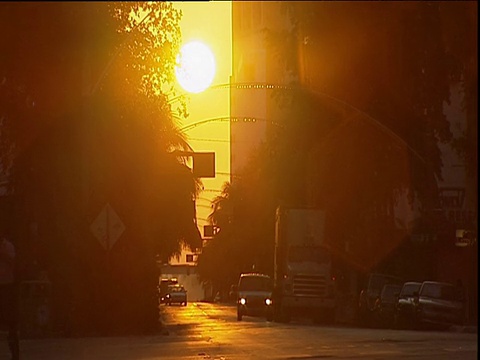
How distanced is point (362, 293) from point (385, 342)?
23219mm

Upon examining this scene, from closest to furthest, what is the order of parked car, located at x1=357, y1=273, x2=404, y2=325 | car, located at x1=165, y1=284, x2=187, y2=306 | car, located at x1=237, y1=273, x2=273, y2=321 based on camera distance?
parked car, located at x1=357, y1=273, x2=404, y2=325
car, located at x1=237, y1=273, x2=273, y2=321
car, located at x1=165, y1=284, x2=187, y2=306

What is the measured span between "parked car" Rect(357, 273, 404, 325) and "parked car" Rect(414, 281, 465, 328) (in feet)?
15.0

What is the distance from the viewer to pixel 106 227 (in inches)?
1106

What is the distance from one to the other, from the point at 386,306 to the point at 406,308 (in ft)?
10.7

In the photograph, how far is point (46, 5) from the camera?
1412 cm

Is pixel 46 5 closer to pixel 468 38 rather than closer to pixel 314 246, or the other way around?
pixel 468 38

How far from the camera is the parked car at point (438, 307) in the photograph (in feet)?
133

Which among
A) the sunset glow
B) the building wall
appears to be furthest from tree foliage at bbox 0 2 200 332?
the building wall

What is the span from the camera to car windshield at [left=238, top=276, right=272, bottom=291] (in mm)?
52750

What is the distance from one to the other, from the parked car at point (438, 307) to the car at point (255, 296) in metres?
9.05

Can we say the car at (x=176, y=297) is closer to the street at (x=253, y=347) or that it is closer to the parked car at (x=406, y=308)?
the parked car at (x=406, y=308)

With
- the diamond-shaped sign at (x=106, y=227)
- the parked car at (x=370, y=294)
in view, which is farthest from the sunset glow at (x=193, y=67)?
the parked car at (x=370, y=294)

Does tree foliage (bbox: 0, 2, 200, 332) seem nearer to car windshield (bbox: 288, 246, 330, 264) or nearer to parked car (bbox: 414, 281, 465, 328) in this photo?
car windshield (bbox: 288, 246, 330, 264)

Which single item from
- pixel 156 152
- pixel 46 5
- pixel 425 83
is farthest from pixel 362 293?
pixel 46 5
